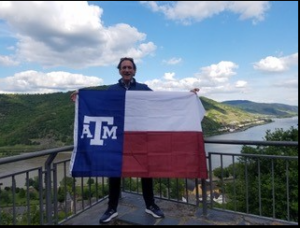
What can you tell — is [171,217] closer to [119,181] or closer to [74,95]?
[119,181]

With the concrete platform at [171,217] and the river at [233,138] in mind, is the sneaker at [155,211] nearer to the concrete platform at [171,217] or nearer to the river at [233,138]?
the concrete platform at [171,217]

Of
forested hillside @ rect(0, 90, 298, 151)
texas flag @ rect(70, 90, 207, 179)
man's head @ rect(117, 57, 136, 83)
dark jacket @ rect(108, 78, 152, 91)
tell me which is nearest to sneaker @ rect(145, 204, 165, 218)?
texas flag @ rect(70, 90, 207, 179)

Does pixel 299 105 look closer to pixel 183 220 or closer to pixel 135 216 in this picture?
pixel 183 220

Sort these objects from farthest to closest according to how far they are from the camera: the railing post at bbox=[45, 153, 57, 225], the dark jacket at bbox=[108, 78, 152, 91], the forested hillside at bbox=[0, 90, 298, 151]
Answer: the forested hillside at bbox=[0, 90, 298, 151], the dark jacket at bbox=[108, 78, 152, 91], the railing post at bbox=[45, 153, 57, 225]

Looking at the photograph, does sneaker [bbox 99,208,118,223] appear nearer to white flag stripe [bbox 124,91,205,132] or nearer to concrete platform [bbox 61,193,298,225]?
concrete platform [bbox 61,193,298,225]

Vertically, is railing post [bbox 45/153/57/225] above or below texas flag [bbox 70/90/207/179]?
below

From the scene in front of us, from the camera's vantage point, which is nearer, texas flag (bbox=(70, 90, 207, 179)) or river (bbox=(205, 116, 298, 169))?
texas flag (bbox=(70, 90, 207, 179))

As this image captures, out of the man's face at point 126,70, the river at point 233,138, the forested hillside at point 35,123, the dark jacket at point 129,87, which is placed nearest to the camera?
the man's face at point 126,70

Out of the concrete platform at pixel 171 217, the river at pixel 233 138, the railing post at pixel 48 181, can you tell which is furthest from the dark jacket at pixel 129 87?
the concrete platform at pixel 171 217
